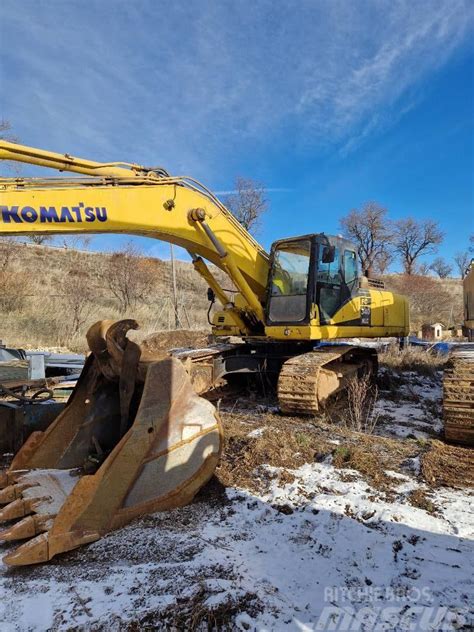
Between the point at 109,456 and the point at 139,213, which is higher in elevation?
the point at 139,213

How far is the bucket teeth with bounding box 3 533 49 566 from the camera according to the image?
2.26 meters

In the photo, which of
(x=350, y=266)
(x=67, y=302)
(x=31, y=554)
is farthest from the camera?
(x=67, y=302)

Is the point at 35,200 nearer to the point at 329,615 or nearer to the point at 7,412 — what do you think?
the point at 7,412

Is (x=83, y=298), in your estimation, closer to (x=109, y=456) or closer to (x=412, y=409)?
(x=412, y=409)

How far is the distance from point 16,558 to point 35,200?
3.13 meters

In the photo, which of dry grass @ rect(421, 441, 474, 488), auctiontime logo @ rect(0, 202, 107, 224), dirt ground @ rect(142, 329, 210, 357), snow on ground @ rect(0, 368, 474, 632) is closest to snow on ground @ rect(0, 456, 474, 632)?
snow on ground @ rect(0, 368, 474, 632)

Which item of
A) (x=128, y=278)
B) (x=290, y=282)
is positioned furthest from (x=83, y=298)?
(x=290, y=282)

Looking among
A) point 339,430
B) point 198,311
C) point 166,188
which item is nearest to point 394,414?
point 339,430

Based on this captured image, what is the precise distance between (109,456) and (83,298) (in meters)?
19.6

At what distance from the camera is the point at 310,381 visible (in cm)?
551

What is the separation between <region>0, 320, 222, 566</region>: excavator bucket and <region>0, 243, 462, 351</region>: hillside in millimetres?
12140

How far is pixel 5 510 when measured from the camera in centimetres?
267

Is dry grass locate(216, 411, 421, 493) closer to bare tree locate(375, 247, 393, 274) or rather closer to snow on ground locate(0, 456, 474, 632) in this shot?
snow on ground locate(0, 456, 474, 632)

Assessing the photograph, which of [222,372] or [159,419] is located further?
[222,372]
